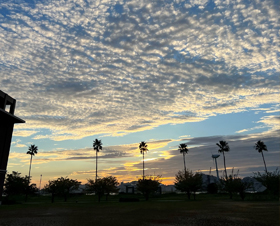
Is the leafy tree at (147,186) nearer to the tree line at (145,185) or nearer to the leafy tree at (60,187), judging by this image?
the tree line at (145,185)

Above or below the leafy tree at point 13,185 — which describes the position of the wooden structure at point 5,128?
above

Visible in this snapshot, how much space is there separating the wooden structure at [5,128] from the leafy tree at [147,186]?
35.3 m

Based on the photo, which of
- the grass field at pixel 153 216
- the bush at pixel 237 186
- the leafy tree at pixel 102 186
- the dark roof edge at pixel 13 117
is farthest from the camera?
the leafy tree at pixel 102 186

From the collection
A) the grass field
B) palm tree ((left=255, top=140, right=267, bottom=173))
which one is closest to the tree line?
the grass field

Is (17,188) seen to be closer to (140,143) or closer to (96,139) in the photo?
(96,139)

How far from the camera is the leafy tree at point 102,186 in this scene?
214 feet

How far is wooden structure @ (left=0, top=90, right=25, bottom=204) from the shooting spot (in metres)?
40.9

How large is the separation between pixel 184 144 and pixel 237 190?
55.4 meters

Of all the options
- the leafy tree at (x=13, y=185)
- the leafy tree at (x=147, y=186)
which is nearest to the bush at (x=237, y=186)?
the leafy tree at (x=147, y=186)

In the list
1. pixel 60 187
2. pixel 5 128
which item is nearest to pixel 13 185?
pixel 60 187

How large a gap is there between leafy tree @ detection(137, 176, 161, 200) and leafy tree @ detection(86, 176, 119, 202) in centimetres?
838

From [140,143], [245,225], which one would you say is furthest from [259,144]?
[245,225]

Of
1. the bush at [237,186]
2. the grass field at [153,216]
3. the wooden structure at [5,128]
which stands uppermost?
the wooden structure at [5,128]

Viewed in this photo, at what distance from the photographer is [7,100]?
42312 mm
